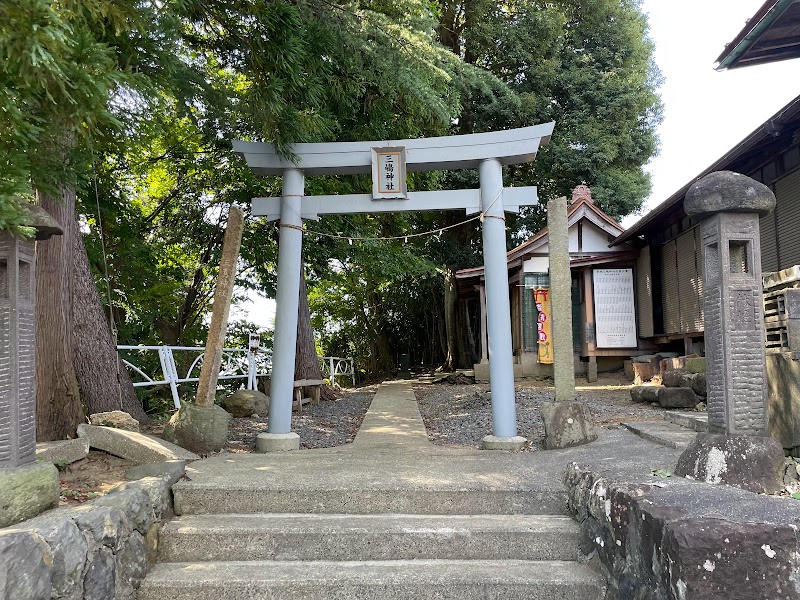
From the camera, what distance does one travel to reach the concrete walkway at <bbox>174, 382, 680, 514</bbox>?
402cm

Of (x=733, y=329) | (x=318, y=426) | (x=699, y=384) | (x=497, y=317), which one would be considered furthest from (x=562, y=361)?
(x=318, y=426)

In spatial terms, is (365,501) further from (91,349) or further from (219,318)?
(91,349)

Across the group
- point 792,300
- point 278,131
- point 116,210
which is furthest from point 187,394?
point 792,300

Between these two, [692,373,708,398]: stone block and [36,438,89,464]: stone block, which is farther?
[692,373,708,398]: stone block

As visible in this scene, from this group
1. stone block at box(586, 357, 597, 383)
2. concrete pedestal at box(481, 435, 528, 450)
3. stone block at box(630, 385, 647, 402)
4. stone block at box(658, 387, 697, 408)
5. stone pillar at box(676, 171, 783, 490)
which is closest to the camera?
stone pillar at box(676, 171, 783, 490)

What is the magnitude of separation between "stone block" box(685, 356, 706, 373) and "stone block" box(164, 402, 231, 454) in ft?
23.6

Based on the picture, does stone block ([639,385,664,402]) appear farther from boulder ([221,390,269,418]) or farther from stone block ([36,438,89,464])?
stone block ([36,438,89,464])

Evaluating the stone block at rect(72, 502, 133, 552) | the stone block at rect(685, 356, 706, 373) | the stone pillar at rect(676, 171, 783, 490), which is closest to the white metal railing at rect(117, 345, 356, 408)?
the stone block at rect(72, 502, 133, 552)

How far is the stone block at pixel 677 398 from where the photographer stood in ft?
26.7

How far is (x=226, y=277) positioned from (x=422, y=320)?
1824 centimetres

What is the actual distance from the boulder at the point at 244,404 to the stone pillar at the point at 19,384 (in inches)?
224

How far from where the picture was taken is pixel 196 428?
5.78 metres

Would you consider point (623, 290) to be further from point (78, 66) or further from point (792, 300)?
point (78, 66)

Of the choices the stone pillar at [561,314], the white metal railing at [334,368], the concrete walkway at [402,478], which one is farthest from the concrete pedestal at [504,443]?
the white metal railing at [334,368]
